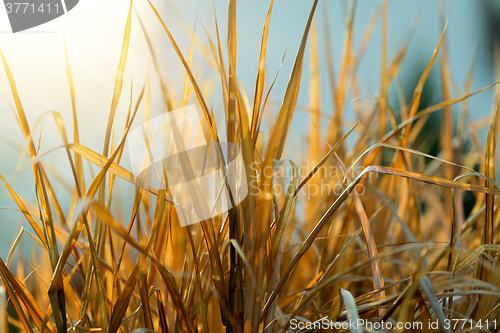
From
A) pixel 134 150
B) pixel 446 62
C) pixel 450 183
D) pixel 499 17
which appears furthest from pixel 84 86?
pixel 499 17

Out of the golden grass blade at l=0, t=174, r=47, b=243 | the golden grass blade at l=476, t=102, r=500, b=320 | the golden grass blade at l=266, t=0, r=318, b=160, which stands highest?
the golden grass blade at l=266, t=0, r=318, b=160

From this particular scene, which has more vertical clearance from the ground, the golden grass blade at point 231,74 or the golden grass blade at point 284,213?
the golden grass blade at point 231,74

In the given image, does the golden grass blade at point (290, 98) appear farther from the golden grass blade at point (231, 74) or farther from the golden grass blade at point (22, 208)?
the golden grass blade at point (22, 208)

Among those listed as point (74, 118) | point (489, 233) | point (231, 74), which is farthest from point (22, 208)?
point (489, 233)

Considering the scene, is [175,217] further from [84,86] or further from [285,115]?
[84,86]

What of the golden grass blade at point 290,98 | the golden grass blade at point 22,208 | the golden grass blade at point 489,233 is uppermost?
the golden grass blade at point 290,98

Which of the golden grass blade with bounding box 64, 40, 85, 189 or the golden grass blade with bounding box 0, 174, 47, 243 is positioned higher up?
the golden grass blade with bounding box 64, 40, 85, 189

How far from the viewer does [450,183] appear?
23cm

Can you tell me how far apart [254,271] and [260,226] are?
0.03 m

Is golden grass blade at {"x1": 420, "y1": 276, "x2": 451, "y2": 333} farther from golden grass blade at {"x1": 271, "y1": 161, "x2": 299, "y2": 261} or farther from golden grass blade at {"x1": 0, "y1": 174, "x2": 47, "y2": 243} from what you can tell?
golden grass blade at {"x1": 0, "y1": 174, "x2": 47, "y2": 243}

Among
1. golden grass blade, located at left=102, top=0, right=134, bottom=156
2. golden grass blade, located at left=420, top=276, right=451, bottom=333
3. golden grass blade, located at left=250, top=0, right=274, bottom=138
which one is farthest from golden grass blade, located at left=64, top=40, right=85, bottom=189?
golden grass blade, located at left=420, top=276, right=451, bottom=333

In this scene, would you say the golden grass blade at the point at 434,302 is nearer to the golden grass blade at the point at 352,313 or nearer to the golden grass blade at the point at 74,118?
the golden grass blade at the point at 352,313

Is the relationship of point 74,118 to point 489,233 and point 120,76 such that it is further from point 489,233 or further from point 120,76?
point 489,233

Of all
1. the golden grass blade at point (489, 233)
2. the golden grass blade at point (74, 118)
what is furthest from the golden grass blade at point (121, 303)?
the golden grass blade at point (489, 233)
